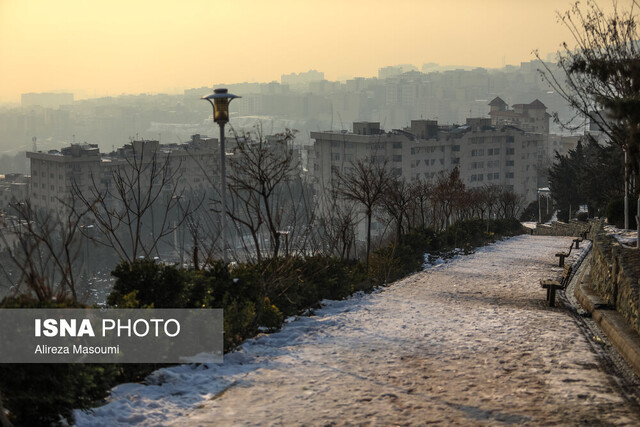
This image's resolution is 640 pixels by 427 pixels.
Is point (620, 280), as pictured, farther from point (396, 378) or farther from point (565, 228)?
point (565, 228)

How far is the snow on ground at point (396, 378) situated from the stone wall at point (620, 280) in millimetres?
706

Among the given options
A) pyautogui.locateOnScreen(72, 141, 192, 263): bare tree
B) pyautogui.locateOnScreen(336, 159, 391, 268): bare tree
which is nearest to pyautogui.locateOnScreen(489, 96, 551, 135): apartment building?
pyautogui.locateOnScreen(72, 141, 192, 263): bare tree

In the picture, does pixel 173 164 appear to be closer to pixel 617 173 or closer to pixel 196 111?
pixel 617 173

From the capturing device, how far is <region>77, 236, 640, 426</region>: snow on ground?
6195mm

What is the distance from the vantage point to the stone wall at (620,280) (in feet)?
30.8

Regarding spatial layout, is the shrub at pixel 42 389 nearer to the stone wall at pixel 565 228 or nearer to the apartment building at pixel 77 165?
the stone wall at pixel 565 228

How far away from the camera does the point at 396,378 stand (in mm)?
7406

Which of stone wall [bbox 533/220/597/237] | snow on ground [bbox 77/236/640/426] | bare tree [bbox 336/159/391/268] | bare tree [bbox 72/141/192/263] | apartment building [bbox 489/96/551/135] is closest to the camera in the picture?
snow on ground [bbox 77/236/640/426]

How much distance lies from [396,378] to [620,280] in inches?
187

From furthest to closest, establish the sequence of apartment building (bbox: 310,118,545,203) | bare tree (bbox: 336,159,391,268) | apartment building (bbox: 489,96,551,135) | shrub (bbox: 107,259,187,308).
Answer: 1. apartment building (bbox: 489,96,551,135)
2. apartment building (bbox: 310,118,545,203)
3. bare tree (bbox: 336,159,391,268)
4. shrub (bbox: 107,259,187,308)

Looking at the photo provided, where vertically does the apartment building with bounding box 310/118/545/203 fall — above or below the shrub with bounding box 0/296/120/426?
above

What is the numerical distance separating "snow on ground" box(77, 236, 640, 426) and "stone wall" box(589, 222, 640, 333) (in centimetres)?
71

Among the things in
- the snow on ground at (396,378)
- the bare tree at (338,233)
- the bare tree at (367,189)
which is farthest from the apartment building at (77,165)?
the snow on ground at (396,378)

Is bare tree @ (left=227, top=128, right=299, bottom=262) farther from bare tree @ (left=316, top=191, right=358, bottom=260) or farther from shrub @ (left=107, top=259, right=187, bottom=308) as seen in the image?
shrub @ (left=107, top=259, right=187, bottom=308)
